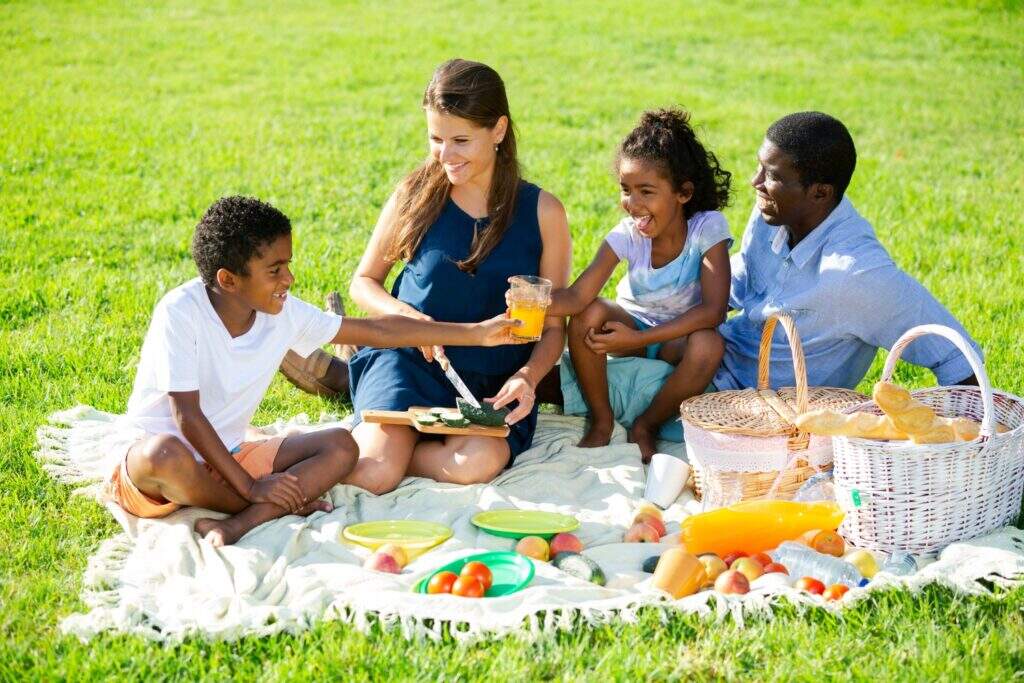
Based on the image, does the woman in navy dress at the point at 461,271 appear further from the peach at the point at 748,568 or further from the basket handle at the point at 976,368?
the basket handle at the point at 976,368

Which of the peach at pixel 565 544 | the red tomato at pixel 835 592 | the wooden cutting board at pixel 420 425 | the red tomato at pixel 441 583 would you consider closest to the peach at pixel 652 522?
the peach at pixel 565 544

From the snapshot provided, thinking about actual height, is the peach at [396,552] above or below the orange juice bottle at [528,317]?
below

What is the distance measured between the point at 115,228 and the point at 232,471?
417 cm

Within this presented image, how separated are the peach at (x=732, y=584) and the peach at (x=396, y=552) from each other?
102 cm

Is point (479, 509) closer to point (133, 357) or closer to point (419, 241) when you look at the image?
point (419, 241)

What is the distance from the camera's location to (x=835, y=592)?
3568 mm

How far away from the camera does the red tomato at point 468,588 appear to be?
11.7 ft

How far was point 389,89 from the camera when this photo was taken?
39.1ft

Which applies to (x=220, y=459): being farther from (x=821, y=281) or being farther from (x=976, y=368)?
(x=976, y=368)

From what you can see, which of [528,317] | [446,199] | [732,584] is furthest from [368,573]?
[446,199]

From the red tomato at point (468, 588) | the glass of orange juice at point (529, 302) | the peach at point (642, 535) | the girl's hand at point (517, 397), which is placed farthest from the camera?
the girl's hand at point (517, 397)

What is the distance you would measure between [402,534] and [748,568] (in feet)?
3.88

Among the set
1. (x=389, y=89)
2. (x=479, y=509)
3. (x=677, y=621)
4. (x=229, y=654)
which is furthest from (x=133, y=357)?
(x=389, y=89)

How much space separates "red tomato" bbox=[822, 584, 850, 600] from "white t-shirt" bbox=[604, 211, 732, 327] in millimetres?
1739
